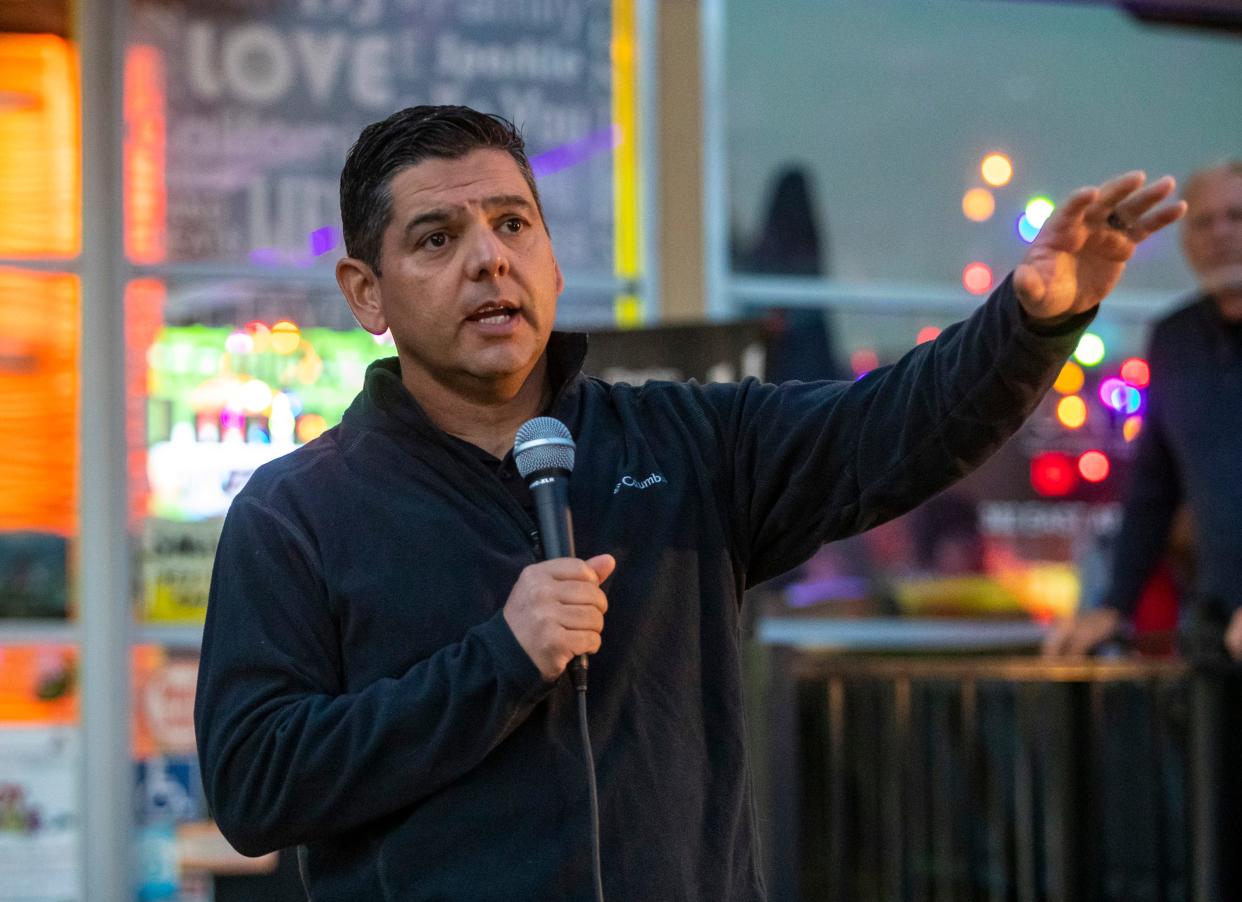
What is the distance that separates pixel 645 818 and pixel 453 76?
16.9 feet

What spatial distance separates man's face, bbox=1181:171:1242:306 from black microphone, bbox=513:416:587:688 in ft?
12.1

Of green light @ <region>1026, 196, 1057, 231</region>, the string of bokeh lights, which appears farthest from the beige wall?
green light @ <region>1026, 196, 1057, 231</region>

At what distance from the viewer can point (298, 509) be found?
7.58 ft

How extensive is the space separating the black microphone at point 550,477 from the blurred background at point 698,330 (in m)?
3.04

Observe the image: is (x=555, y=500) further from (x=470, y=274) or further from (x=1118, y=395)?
(x=1118, y=395)

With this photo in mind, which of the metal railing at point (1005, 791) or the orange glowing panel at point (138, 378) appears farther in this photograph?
the orange glowing panel at point (138, 378)

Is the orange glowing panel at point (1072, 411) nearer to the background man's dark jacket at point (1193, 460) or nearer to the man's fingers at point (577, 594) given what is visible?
the background man's dark jacket at point (1193, 460)

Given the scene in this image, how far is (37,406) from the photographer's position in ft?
21.3

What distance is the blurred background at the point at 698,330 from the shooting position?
548 centimetres

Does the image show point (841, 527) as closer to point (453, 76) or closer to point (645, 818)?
point (645, 818)

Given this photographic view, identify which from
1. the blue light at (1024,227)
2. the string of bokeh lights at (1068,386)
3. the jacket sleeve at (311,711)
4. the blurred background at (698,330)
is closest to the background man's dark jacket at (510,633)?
the jacket sleeve at (311,711)

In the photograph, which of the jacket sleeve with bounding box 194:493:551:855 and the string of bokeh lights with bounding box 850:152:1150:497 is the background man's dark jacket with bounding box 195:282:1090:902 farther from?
the string of bokeh lights with bounding box 850:152:1150:497

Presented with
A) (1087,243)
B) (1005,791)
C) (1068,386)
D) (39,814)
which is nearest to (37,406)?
(39,814)

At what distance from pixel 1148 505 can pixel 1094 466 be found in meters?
1.78
